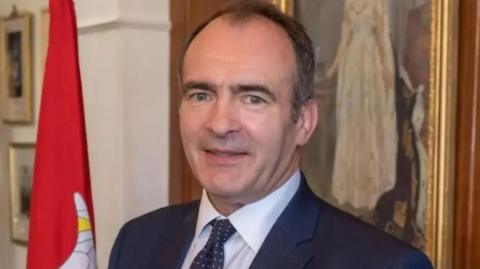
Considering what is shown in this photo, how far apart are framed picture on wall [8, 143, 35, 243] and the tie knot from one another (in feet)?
6.05

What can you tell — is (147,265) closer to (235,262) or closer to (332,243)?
(235,262)

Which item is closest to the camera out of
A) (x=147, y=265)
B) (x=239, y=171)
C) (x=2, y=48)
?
(x=239, y=171)

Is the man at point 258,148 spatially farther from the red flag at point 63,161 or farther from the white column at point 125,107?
the white column at point 125,107

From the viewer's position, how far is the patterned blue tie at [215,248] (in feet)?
5.07

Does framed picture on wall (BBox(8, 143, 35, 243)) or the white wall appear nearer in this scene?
the white wall

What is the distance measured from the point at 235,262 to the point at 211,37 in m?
0.46

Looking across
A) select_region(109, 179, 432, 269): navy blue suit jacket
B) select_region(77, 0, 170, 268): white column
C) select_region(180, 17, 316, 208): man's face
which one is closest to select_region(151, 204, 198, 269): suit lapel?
select_region(109, 179, 432, 269): navy blue suit jacket

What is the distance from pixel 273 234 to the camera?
1.53m

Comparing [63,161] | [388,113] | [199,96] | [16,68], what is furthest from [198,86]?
[16,68]

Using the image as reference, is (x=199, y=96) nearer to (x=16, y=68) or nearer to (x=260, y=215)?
(x=260, y=215)

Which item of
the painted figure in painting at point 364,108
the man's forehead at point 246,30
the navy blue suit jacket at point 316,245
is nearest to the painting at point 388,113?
the painted figure in painting at point 364,108

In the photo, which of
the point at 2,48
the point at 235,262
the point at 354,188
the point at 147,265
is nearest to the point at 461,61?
the point at 354,188

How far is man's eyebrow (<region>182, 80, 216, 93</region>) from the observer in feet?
4.90

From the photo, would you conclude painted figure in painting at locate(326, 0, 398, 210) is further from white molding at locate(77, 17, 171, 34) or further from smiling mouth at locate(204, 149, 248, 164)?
white molding at locate(77, 17, 171, 34)
